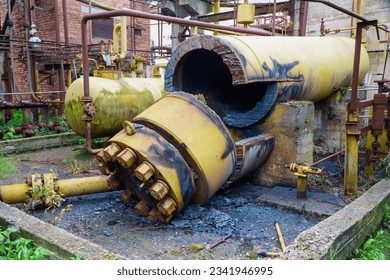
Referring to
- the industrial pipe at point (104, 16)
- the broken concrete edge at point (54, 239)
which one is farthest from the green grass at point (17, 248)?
the industrial pipe at point (104, 16)

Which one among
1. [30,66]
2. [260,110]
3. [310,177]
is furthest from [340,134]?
[30,66]

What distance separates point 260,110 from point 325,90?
147 centimetres

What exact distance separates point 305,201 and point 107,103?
3.57 metres

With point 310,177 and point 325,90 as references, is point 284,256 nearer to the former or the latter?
point 310,177

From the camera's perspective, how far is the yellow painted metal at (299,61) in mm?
3917

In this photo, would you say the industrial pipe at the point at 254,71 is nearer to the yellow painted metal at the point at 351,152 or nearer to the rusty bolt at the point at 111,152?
the yellow painted metal at the point at 351,152

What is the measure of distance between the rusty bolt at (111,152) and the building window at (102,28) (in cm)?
1164

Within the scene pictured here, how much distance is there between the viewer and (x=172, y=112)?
3.42m

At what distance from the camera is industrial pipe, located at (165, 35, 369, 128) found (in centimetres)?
389

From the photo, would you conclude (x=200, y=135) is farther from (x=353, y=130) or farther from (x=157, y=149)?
(x=353, y=130)

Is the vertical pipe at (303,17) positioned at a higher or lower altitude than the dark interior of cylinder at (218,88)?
higher

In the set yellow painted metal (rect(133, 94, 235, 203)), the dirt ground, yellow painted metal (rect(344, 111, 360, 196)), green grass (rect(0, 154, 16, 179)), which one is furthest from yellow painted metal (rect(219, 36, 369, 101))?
green grass (rect(0, 154, 16, 179))

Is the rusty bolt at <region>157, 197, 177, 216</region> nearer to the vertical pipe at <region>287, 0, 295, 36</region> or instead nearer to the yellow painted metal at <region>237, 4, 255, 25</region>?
the yellow painted metal at <region>237, 4, 255, 25</region>

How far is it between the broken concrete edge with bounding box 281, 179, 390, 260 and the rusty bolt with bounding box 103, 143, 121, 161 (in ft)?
5.20
